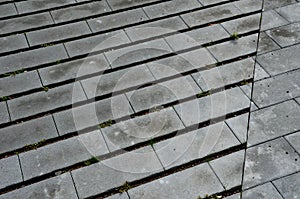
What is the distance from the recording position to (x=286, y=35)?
4.70 metres

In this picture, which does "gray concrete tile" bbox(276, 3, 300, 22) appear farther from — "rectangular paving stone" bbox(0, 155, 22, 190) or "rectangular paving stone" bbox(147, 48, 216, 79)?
"rectangular paving stone" bbox(0, 155, 22, 190)

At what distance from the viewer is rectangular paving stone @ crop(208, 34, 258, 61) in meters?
4.35

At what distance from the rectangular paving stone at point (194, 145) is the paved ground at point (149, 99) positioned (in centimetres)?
1

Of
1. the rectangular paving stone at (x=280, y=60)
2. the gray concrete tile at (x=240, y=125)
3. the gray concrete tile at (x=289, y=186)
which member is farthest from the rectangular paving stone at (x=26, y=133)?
the rectangular paving stone at (x=280, y=60)

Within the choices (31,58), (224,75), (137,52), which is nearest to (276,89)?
(224,75)

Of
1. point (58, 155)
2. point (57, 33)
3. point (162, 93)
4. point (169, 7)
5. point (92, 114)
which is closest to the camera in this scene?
point (58, 155)

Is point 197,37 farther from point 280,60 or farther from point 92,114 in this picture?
point 92,114

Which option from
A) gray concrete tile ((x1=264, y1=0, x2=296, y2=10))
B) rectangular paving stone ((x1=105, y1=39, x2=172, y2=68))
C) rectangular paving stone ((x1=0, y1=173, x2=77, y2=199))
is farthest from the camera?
gray concrete tile ((x1=264, y1=0, x2=296, y2=10))

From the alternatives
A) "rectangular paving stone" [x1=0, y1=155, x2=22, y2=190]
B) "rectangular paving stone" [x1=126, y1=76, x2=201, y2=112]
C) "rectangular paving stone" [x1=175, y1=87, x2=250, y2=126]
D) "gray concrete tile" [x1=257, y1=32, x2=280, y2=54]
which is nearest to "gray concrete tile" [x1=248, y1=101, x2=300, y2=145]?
"rectangular paving stone" [x1=175, y1=87, x2=250, y2=126]

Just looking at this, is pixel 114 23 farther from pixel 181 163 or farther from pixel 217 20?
pixel 181 163

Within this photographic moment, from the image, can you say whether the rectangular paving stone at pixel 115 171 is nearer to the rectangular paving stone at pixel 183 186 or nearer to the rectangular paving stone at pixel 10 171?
the rectangular paving stone at pixel 183 186

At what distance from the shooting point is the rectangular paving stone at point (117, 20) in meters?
4.66

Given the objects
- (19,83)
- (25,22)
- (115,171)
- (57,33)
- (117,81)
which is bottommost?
(115,171)

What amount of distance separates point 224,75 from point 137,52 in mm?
1089
